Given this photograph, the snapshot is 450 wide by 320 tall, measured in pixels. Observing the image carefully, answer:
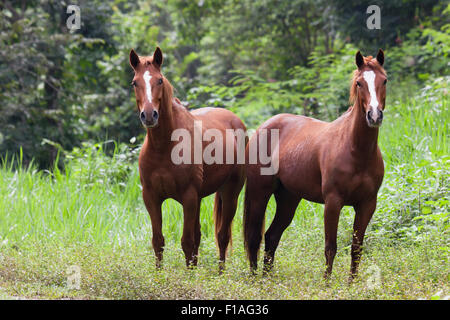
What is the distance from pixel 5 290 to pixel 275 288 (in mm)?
2232

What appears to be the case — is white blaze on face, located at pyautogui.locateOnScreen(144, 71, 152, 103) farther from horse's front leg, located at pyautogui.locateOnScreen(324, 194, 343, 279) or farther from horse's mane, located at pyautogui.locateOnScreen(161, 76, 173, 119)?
horse's front leg, located at pyautogui.locateOnScreen(324, 194, 343, 279)

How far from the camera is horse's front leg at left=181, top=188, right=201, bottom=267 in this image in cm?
530

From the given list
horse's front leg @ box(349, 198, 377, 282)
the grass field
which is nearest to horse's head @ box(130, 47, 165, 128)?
the grass field

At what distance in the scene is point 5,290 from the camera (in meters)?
4.86

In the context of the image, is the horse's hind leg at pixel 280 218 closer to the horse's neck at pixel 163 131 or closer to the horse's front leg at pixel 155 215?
the horse's front leg at pixel 155 215

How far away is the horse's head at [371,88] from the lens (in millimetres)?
4509

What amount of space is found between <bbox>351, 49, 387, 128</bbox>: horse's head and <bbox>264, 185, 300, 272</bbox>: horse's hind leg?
1.59m

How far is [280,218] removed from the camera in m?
6.17

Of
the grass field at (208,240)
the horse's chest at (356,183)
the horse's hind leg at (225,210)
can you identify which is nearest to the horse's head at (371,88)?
the horse's chest at (356,183)

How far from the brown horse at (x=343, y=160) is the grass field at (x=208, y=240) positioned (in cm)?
47

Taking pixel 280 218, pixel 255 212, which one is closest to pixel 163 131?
pixel 255 212

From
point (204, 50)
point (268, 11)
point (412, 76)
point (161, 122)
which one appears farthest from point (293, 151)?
point (204, 50)

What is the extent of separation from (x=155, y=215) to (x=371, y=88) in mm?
2205

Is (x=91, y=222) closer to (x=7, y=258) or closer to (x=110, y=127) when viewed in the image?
(x=7, y=258)
